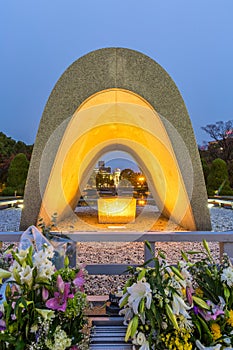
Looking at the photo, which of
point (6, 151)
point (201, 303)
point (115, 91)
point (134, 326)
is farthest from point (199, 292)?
point (6, 151)

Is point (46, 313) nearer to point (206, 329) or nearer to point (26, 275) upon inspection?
point (26, 275)

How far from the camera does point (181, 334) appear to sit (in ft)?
3.67

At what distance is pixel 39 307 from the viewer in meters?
1.11

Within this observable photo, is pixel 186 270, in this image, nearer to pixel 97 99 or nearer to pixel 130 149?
pixel 97 99

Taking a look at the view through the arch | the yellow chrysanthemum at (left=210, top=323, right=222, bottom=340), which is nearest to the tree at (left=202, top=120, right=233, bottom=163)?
the view through the arch

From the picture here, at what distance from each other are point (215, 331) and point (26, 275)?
0.72 m

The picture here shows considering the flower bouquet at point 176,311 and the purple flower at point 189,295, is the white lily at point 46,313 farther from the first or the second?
the purple flower at point 189,295

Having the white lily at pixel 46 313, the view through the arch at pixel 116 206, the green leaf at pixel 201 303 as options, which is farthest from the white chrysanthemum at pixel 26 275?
the view through the arch at pixel 116 206

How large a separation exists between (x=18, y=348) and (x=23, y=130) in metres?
89.1

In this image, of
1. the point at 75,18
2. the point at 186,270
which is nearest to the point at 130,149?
the point at 186,270

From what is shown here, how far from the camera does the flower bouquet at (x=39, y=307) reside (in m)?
1.05

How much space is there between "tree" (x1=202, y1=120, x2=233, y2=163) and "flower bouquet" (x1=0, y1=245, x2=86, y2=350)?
26.2m

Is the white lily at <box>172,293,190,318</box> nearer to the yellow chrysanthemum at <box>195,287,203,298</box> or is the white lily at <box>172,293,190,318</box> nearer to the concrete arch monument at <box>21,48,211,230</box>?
the yellow chrysanthemum at <box>195,287,203,298</box>

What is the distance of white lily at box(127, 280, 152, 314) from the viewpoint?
1.11 metres
